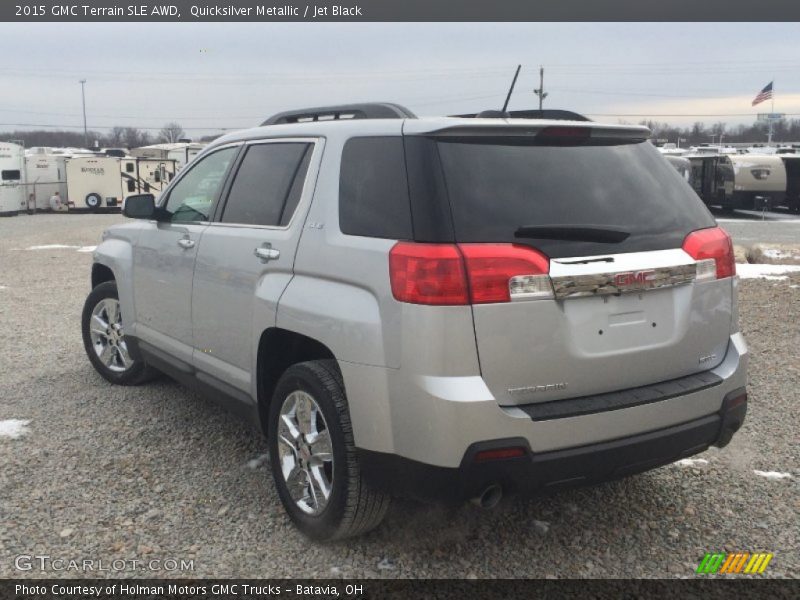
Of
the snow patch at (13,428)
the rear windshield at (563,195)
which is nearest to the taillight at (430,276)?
the rear windshield at (563,195)

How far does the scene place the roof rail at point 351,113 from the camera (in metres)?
3.47

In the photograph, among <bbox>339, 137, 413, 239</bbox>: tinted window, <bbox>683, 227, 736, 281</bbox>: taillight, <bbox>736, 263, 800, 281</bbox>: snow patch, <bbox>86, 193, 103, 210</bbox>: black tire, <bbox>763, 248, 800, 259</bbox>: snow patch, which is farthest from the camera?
<bbox>86, 193, 103, 210</bbox>: black tire

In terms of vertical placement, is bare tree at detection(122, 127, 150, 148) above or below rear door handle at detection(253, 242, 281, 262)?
above

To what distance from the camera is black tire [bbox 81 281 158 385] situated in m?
5.64

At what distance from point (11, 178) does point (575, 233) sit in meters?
29.9

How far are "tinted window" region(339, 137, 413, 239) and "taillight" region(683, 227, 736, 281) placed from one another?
4.05 ft

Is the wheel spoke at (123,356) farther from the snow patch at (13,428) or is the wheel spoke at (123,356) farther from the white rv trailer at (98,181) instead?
the white rv trailer at (98,181)

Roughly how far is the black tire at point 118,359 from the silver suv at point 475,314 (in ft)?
7.01

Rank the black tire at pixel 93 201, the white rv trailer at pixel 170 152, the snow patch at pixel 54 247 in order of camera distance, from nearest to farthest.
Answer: the snow patch at pixel 54 247, the black tire at pixel 93 201, the white rv trailer at pixel 170 152

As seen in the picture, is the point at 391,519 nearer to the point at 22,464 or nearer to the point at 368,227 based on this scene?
the point at 368,227

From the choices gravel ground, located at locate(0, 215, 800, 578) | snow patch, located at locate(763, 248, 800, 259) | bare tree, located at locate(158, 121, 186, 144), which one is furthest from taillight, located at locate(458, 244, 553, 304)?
bare tree, located at locate(158, 121, 186, 144)

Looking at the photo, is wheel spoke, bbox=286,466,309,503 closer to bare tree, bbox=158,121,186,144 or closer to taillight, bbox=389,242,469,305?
taillight, bbox=389,242,469,305

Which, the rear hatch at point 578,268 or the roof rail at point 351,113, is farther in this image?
the roof rail at point 351,113

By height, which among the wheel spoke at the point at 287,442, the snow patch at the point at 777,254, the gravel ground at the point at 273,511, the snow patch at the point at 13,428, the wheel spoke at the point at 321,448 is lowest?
the gravel ground at the point at 273,511
